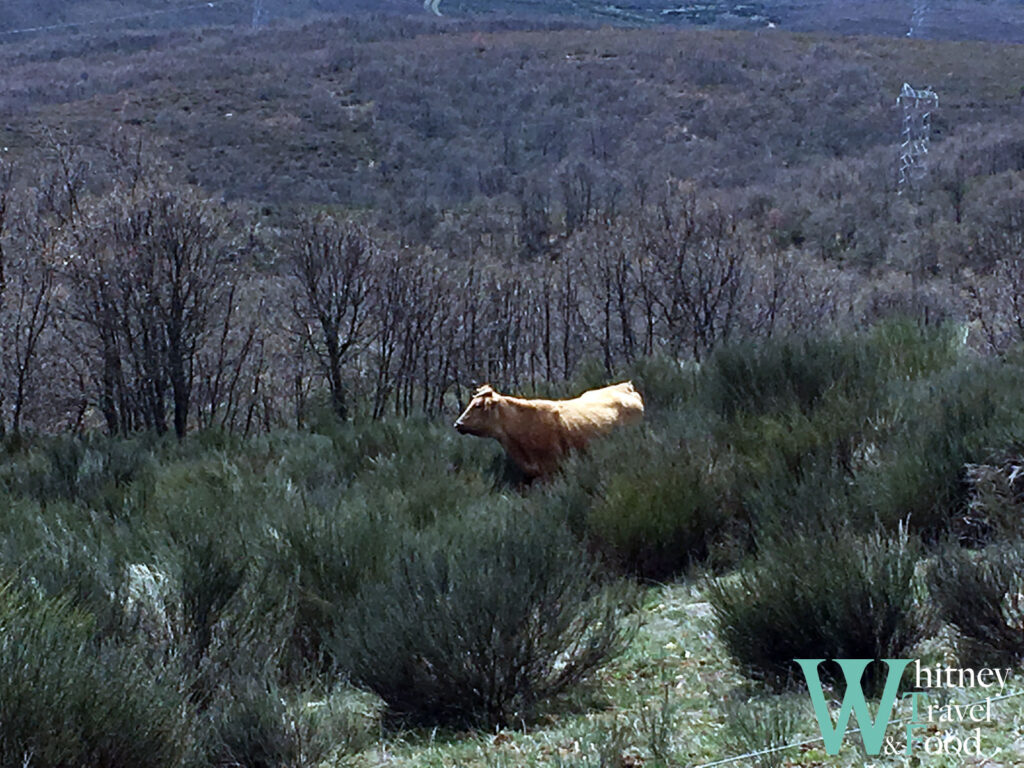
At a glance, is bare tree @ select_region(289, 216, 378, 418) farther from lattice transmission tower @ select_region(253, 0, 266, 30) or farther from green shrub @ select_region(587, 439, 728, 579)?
lattice transmission tower @ select_region(253, 0, 266, 30)

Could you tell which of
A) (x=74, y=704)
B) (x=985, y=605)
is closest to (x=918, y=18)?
(x=985, y=605)

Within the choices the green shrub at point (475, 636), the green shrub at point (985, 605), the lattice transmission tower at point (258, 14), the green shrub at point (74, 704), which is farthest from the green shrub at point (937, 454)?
the lattice transmission tower at point (258, 14)

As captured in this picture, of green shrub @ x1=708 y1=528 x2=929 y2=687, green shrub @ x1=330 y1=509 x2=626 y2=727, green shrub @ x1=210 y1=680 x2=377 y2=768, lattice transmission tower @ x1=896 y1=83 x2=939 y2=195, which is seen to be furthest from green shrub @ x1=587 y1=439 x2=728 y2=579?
lattice transmission tower @ x1=896 y1=83 x2=939 y2=195

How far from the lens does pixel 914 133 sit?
52.0 meters

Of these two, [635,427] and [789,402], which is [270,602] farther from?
[789,402]

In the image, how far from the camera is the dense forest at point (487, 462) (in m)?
4.71

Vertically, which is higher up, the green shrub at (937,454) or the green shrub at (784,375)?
the green shrub at (937,454)

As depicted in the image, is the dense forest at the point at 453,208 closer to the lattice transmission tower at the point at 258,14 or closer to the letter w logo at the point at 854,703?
the lattice transmission tower at the point at 258,14

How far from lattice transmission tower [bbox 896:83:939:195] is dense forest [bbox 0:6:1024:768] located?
578mm

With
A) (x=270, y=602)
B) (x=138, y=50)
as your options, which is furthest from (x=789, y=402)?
(x=138, y=50)

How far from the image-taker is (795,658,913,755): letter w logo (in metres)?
4.06

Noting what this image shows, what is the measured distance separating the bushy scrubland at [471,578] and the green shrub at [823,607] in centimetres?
1

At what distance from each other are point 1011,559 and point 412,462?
6530 mm

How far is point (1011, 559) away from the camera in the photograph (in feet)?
16.7
